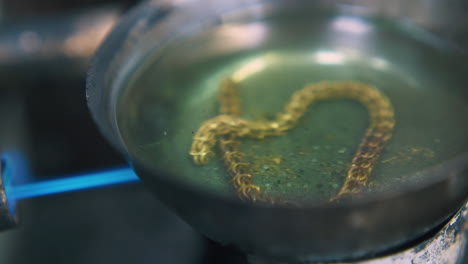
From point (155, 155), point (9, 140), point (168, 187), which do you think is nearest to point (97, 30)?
point (9, 140)

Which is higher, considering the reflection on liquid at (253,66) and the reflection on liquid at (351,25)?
the reflection on liquid at (351,25)

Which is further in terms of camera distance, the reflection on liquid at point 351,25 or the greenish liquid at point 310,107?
the reflection on liquid at point 351,25

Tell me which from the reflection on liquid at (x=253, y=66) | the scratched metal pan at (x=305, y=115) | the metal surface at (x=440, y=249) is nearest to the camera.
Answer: the scratched metal pan at (x=305, y=115)

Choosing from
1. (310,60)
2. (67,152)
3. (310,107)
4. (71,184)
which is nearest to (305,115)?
(310,107)

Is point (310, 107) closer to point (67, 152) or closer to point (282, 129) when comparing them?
point (282, 129)

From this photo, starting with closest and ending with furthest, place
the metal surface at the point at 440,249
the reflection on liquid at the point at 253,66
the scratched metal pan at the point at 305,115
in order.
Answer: the scratched metal pan at the point at 305,115, the metal surface at the point at 440,249, the reflection on liquid at the point at 253,66

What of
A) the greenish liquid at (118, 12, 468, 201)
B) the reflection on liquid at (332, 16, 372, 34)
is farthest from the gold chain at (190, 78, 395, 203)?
the reflection on liquid at (332, 16, 372, 34)

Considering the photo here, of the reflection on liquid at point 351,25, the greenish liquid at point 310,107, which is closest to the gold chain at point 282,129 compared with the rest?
the greenish liquid at point 310,107

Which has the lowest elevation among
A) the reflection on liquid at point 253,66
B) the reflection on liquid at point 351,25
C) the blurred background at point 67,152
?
the blurred background at point 67,152

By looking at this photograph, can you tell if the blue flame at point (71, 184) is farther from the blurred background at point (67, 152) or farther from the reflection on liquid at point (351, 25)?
the reflection on liquid at point (351, 25)
